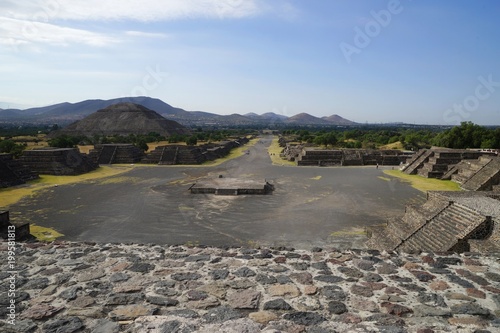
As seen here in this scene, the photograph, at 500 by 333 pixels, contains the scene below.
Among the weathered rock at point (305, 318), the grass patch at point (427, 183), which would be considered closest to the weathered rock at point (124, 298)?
the weathered rock at point (305, 318)

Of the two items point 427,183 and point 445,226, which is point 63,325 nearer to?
point 445,226

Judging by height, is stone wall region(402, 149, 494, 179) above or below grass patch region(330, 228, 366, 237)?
above

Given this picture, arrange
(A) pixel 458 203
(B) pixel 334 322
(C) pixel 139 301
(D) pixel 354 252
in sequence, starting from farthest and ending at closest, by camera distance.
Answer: (A) pixel 458 203, (D) pixel 354 252, (C) pixel 139 301, (B) pixel 334 322

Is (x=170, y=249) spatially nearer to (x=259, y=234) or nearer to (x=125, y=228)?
(x=259, y=234)

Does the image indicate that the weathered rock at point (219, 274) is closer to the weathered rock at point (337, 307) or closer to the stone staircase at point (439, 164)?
the weathered rock at point (337, 307)

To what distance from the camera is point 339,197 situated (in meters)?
18.6

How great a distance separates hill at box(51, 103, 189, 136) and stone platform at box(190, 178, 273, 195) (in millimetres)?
83505

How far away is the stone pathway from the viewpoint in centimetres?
347

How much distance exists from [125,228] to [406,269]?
10.6 m

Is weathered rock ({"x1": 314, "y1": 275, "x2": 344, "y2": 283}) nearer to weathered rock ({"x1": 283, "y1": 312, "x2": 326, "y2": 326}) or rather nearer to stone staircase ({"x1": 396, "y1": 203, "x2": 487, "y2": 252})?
weathered rock ({"x1": 283, "y1": 312, "x2": 326, "y2": 326})

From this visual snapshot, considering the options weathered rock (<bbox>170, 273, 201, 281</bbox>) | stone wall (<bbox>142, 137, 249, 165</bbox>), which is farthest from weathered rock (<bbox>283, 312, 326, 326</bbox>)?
stone wall (<bbox>142, 137, 249, 165</bbox>)

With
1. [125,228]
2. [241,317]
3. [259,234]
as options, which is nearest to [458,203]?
[259,234]

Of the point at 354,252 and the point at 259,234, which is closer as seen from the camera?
the point at 354,252

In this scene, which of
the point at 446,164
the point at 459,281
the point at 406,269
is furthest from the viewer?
the point at 446,164
